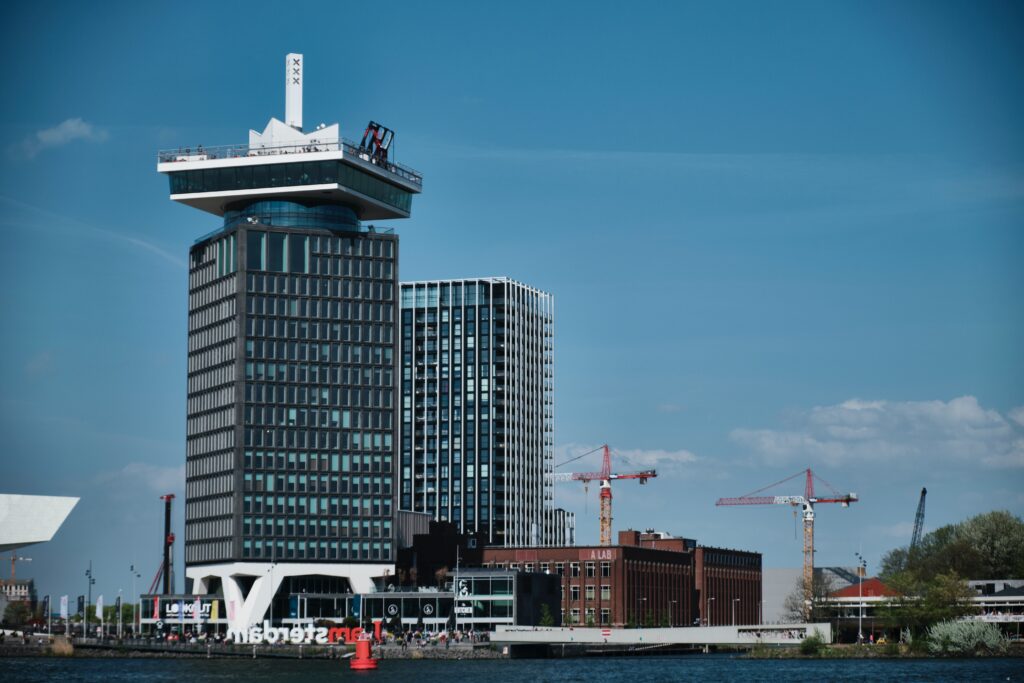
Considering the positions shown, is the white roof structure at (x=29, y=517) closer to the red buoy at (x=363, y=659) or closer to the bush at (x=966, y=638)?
the red buoy at (x=363, y=659)

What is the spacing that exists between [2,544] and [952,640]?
11698 centimetres

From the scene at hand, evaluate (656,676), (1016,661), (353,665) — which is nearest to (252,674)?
(353,665)

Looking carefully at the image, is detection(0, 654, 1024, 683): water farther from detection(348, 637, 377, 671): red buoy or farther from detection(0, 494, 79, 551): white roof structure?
detection(0, 494, 79, 551): white roof structure

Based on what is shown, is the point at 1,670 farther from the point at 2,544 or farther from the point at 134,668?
the point at 2,544

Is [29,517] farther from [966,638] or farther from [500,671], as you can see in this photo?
[966,638]

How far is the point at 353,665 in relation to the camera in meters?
174

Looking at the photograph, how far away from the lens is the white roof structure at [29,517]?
122 meters

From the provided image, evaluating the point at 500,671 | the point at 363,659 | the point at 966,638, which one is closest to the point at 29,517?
the point at 363,659

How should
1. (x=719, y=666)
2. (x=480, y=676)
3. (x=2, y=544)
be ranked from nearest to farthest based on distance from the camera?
1. (x=2, y=544)
2. (x=480, y=676)
3. (x=719, y=666)

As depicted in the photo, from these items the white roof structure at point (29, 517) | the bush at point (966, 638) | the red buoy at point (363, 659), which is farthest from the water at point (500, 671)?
the white roof structure at point (29, 517)

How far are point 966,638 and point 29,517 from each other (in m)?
116

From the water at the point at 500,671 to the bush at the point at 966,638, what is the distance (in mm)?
5101

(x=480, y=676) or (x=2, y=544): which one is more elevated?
(x=2, y=544)

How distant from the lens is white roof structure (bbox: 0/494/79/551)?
12188 cm
